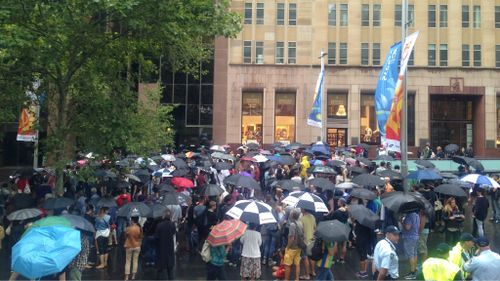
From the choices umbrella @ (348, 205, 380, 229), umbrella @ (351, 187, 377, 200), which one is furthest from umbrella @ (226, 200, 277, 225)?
umbrella @ (351, 187, 377, 200)

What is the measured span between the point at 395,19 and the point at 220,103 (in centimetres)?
1781

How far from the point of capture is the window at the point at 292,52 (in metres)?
43.4

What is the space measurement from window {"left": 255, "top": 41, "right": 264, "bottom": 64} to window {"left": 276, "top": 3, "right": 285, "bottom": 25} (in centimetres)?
254

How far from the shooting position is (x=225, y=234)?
9086 millimetres

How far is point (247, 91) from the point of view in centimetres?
4403

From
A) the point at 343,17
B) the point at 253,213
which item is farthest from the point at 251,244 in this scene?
the point at 343,17

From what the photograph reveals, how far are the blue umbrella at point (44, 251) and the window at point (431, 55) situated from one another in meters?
41.8

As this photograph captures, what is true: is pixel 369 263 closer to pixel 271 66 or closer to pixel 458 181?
pixel 458 181

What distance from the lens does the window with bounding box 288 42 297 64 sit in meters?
43.4

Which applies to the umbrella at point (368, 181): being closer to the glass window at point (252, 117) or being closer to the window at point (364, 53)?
the glass window at point (252, 117)

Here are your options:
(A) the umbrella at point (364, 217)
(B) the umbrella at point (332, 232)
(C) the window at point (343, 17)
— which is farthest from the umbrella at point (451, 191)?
(C) the window at point (343, 17)

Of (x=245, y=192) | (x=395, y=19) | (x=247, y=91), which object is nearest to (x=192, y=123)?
(x=247, y=91)

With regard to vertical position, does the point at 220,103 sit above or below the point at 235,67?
below

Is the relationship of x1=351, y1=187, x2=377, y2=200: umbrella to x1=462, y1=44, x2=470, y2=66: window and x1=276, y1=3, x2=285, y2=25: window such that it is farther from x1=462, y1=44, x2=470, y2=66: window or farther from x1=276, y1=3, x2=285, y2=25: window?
x1=462, y1=44, x2=470, y2=66: window
